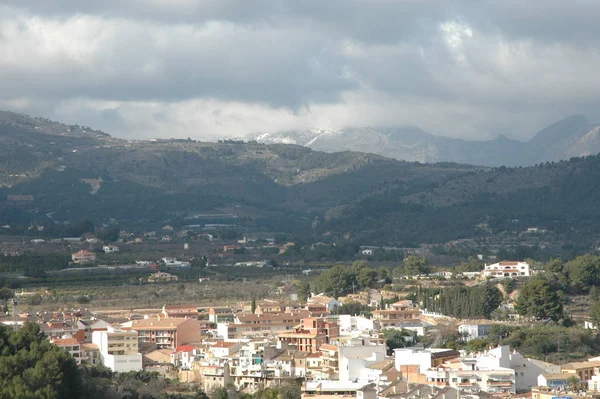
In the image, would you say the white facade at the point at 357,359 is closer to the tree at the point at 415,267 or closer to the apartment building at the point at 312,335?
the apartment building at the point at 312,335

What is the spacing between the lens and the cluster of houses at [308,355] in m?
47.8

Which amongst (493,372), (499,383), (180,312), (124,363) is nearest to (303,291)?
(180,312)

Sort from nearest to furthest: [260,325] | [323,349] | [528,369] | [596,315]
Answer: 1. [528,369]
2. [323,349]
3. [596,315]
4. [260,325]

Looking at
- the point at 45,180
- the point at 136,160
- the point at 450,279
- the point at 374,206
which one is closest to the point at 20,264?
the point at 450,279

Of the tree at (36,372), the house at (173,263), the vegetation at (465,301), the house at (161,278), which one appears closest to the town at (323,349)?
the vegetation at (465,301)

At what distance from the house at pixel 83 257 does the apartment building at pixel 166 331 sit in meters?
36.2

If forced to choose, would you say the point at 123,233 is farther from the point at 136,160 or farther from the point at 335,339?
the point at 335,339

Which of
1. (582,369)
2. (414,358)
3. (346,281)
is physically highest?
(346,281)

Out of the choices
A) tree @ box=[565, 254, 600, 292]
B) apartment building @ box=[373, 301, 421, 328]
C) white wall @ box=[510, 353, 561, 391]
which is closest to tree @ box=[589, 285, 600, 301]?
tree @ box=[565, 254, 600, 292]

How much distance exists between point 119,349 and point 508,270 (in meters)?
28.3

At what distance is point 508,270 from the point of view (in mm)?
76188

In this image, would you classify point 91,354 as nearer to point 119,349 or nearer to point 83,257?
point 119,349

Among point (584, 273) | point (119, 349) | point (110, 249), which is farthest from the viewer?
point (110, 249)

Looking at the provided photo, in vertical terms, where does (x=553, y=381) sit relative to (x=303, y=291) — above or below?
below
